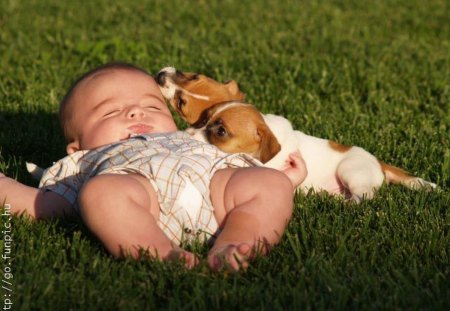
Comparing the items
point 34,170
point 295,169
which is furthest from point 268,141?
point 34,170

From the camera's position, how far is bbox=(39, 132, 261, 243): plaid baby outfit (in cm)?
375

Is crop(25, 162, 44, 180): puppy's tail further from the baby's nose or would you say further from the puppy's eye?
the puppy's eye

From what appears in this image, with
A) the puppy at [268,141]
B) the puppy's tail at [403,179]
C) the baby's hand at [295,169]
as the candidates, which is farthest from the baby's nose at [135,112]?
the puppy's tail at [403,179]

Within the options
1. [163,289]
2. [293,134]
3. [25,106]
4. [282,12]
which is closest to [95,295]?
[163,289]

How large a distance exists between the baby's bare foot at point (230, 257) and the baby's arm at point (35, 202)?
1.07 meters

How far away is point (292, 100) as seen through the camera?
22.3 ft

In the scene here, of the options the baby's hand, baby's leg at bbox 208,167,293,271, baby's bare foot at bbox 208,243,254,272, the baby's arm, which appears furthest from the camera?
the baby's hand

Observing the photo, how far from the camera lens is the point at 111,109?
4.42m

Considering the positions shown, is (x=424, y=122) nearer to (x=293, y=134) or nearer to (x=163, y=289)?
(x=293, y=134)

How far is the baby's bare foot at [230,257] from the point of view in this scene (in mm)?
3337

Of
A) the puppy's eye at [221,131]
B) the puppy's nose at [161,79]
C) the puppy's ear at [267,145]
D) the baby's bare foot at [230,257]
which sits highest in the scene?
the puppy's nose at [161,79]

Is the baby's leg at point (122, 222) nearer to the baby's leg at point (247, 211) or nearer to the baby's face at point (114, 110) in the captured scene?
the baby's leg at point (247, 211)

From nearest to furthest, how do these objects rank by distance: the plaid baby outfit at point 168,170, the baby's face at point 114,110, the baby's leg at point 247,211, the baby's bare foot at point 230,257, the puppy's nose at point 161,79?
1. the baby's bare foot at point 230,257
2. the baby's leg at point 247,211
3. the plaid baby outfit at point 168,170
4. the baby's face at point 114,110
5. the puppy's nose at point 161,79

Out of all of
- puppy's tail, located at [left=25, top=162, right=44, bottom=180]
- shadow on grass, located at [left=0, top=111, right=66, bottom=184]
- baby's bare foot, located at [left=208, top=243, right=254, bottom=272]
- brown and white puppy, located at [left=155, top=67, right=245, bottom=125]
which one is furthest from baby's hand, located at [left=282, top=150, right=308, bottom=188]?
shadow on grass, located at [left=0, top=111, right=66, bottom=184]
